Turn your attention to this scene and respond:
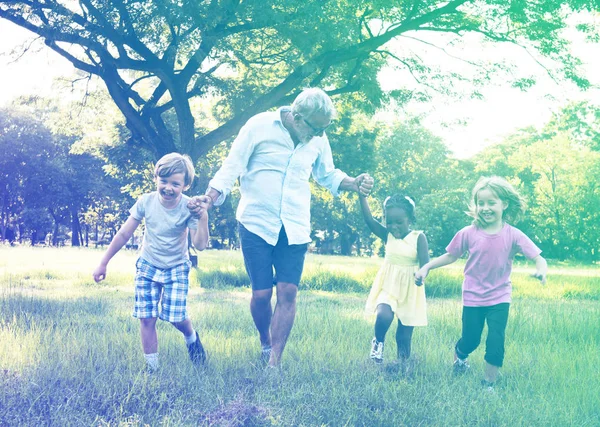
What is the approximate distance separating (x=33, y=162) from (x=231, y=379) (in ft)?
133

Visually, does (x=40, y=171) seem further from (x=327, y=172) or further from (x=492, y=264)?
(x=492, y=264)

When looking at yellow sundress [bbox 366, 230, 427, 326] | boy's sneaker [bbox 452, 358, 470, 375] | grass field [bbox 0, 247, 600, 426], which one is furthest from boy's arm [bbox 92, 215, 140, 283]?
boy's sneaker [bbox 452, 358, 470, 375]

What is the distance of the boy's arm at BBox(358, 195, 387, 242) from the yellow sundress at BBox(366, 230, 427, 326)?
0.30 ft

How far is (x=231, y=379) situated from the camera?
4.22 m

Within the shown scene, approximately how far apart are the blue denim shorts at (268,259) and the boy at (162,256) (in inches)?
17.7

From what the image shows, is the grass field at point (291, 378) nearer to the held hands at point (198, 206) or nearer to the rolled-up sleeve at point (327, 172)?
the held hands at point (198, 206)

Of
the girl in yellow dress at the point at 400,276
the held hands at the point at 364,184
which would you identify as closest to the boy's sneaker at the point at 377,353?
the girl in yellow dress at the point at 400,276

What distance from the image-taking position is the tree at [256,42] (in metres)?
12.9

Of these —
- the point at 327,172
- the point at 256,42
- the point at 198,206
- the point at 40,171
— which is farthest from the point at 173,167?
the point at 40,171

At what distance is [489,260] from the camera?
15.8 feet

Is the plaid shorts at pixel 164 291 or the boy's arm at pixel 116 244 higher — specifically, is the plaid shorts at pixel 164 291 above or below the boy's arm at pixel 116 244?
below

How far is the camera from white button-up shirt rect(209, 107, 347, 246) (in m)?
4.76

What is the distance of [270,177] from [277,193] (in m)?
0.14

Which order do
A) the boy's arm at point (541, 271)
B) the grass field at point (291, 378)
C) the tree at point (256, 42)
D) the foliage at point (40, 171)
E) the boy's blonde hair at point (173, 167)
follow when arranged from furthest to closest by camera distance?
the foliage at point (40, 171) → the tree at point (256, 42) → the boy's blonde hair at point (173, 167) → the boy's arm at point (541, 271) → the grass field at point (291, 378)
